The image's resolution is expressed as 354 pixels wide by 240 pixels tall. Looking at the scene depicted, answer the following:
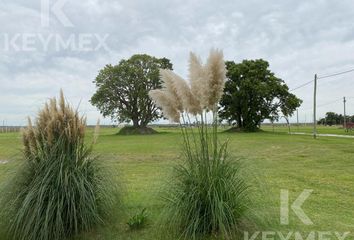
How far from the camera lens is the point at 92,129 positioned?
334 centimetres

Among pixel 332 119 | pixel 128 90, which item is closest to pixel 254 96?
pixel 128 90

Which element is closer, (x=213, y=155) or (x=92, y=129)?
(x=213, y=155)

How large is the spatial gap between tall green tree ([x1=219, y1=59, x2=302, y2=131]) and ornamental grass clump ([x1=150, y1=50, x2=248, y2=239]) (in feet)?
102

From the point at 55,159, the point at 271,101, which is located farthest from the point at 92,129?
the point at 271,101

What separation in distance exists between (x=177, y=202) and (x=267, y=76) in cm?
3462

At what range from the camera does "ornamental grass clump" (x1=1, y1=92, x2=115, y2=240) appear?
111 inches

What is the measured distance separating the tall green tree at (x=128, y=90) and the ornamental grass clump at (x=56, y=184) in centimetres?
3312

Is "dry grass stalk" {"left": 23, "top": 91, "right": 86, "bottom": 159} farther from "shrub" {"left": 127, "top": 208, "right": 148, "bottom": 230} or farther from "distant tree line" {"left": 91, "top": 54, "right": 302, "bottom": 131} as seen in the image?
"distant tree line" {"left": 91, "top": 54, "right": 302, "bottom": 131}

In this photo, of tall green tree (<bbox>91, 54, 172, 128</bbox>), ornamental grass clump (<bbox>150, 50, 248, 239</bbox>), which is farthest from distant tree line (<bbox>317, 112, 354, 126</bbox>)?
ornamental grass clump (<bbox>150, 50, 248, 239</bbox>)

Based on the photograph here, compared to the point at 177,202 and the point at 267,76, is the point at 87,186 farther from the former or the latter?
the point at 267,76

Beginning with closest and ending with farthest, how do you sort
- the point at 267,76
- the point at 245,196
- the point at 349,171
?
the point at 245,196 → the point at 349,171 → the point at 267,76

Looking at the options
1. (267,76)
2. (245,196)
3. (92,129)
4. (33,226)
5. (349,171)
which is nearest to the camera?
(33,226)

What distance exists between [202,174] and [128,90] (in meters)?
35.1

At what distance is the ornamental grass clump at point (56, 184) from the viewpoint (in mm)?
2824
